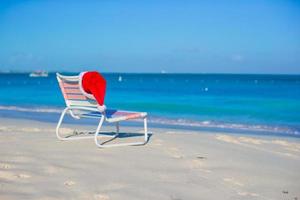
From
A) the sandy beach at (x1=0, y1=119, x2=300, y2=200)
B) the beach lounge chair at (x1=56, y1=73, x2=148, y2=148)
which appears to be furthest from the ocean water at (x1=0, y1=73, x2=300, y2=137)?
the beach lounge chair at (x1=56, y1=73, x2=148, y2=148)

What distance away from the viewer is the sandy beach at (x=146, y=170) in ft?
12.6

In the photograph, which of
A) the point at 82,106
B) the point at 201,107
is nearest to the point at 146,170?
the point at 82,106

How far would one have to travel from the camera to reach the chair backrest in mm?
6344

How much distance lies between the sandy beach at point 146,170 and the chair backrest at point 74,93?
62 centimetres

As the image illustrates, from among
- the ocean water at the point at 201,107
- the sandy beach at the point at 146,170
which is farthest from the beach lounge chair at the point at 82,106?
the ocean water at the point at 201,107

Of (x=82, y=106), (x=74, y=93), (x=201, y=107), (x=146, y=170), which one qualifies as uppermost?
(x=74, y=93)

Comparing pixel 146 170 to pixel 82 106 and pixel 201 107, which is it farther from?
pixel 201 107

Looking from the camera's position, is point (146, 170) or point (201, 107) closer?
point (146, 170)

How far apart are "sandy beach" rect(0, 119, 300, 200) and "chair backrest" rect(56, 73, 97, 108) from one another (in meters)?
0.62

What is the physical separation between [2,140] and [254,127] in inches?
314

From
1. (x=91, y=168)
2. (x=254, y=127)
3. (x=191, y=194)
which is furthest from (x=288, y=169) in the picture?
(x=254, y=127)

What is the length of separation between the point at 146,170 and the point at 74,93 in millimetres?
2298

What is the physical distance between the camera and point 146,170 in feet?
15.5

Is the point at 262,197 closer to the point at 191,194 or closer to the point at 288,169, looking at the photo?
the point at 191,194
